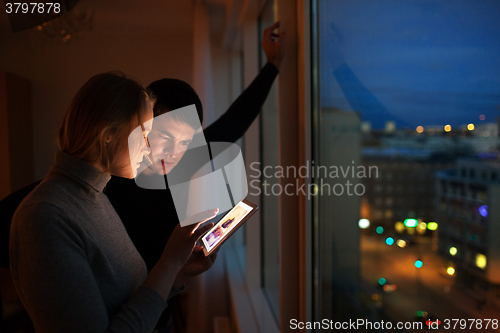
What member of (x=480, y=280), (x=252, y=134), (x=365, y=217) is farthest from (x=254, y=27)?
(x=480, y=280)

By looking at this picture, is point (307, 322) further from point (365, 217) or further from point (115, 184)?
point (115, 184)

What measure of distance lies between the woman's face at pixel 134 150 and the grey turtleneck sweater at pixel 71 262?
55 mm

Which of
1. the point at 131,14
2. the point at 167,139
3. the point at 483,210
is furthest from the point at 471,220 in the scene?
the point at 131,14

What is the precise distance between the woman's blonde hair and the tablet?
33 cm

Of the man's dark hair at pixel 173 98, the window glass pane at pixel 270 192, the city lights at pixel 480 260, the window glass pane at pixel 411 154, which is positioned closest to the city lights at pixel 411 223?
the window glass pane at pixel 411 154

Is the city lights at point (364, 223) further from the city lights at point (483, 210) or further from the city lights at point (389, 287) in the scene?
the city lights at point (483, 210)

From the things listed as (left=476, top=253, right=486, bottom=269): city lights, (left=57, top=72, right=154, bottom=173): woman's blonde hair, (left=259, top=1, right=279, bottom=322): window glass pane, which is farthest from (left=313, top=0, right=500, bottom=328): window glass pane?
(left=259, top=1, right=279, bottom=322): window glass pane

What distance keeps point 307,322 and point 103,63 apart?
5.76 ft

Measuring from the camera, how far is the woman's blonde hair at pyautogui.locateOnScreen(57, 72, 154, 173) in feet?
1.88

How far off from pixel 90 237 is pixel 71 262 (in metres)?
0.07

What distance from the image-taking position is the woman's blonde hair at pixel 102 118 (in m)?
0.57

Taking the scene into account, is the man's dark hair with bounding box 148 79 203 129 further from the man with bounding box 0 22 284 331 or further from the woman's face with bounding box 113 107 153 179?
the woman's face with bounding box 113 107 153 179

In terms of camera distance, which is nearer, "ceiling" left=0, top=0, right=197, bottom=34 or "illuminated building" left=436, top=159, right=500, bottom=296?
"illuminated building" left=436, top=159, right=500, bottom=296

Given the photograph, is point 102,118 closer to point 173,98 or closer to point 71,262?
point 71,262
